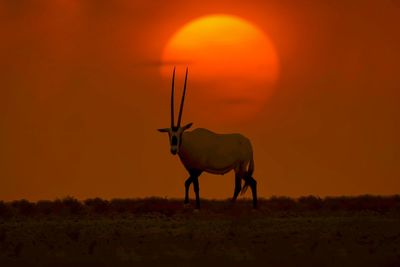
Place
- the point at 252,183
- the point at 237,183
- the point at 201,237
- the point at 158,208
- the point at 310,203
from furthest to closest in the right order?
the point at 310,203 → the point at 237,183 → the point at 252,183 → the point at 158,208 → the point at 201,237

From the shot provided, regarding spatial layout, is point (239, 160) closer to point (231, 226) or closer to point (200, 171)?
point (200, 171)

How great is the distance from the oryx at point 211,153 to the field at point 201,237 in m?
1.31

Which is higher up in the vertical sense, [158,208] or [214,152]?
[214,152]

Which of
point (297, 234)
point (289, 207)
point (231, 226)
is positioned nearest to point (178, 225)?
point (231, 226)

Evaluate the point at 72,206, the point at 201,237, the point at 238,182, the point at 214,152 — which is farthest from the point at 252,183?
the point at 201,237

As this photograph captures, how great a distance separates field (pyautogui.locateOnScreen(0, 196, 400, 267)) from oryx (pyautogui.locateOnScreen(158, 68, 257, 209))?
1306 millimetres

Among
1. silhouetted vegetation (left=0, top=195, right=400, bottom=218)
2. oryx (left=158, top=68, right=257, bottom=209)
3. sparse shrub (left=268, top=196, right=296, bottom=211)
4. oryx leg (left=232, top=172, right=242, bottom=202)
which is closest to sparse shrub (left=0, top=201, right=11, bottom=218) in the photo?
silhouetted vegetation (left=0, top=195, right=400, bottom=218)

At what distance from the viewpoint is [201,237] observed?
83.3 ft

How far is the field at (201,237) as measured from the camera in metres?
22.4

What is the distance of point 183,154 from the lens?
115 feet

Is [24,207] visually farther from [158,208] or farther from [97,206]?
[158,208]

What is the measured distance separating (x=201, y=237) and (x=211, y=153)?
33.8 feet

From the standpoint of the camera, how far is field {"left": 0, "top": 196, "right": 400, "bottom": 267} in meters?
22.4

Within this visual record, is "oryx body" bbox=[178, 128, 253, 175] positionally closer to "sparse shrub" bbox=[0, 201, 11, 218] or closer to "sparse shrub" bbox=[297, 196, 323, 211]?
"sparse shrub" bbox=[297, 196, 323, 211]
